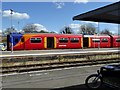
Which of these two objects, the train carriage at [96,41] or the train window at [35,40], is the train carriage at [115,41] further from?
the train window at [35,40]

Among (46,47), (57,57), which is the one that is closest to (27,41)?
(46,47)

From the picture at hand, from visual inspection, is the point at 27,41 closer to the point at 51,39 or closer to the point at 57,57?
the point at 51,39

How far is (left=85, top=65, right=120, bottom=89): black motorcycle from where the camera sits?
9195 millimetres

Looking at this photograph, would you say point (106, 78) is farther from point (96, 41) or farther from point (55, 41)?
point (96, 41)

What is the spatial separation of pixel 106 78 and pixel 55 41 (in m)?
31.7

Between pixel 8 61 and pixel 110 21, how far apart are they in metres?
11.0

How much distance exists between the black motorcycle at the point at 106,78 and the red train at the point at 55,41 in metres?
25.6

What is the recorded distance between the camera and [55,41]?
41031 mm

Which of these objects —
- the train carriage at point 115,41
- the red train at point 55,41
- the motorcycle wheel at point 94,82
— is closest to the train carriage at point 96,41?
the red train at point 55,41

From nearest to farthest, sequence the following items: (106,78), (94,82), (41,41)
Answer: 1. (106,78)
2. (94,82)
3. (41,41)

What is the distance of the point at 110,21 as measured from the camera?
40.8 feet

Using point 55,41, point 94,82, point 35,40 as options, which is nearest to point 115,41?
point 55,41

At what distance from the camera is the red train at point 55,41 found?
38406mm

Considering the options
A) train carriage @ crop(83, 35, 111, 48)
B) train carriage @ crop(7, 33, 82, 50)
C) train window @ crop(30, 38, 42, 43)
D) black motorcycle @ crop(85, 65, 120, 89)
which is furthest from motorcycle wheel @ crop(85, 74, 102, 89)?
train carriage @ crop(83, 35, 111, 48)
